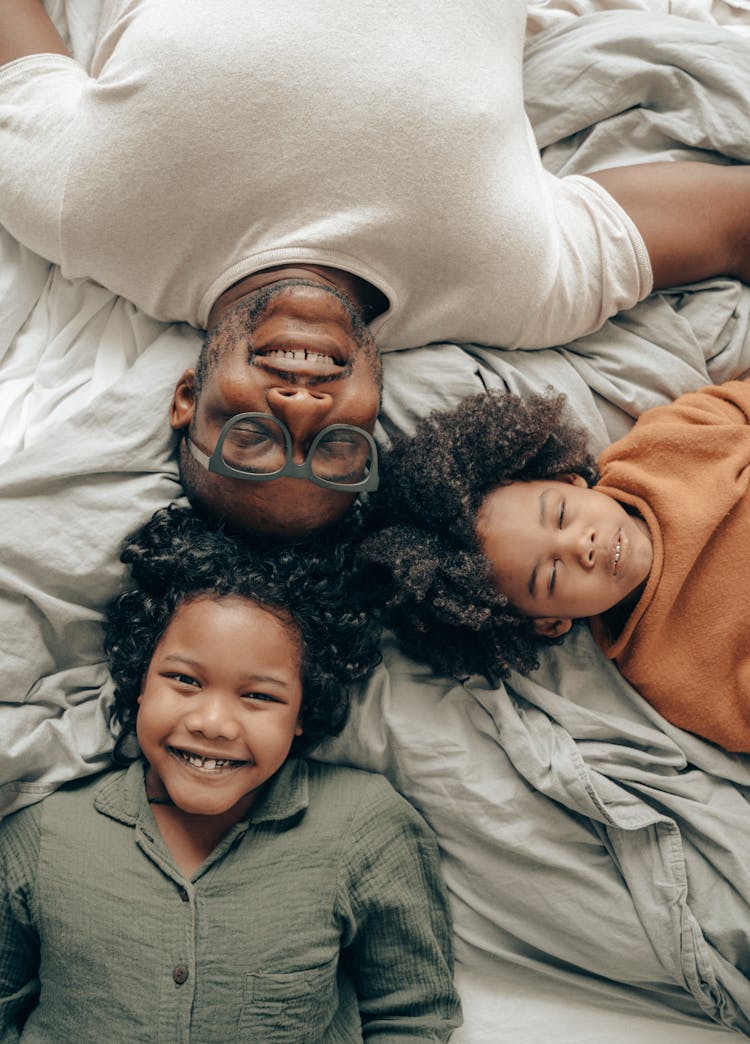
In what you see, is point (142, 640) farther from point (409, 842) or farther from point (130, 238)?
point (130, 238)

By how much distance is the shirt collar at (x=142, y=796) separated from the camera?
4.92ft

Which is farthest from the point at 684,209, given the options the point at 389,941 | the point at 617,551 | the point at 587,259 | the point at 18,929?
the point at 18,929

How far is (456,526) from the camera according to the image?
1.54 metres

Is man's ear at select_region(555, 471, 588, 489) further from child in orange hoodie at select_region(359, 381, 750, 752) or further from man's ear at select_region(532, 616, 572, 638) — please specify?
man's ear at select_region(532, 616, 572, 638)

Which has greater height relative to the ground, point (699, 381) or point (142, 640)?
point (699, 381)

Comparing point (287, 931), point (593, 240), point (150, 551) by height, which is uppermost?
point (593, 240)

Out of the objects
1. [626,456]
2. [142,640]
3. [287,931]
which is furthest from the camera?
[626,456]

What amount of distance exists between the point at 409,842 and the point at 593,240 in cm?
111

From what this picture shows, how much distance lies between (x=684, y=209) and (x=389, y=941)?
1.39 metres

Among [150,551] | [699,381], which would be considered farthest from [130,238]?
[699,381]

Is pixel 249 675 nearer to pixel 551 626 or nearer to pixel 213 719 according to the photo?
pixel 213 719

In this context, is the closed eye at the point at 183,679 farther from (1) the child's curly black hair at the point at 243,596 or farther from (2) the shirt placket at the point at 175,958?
(2) the shirt placket at the point at 175,958

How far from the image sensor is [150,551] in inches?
60.6

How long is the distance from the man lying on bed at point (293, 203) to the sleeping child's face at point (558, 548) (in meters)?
0.25
